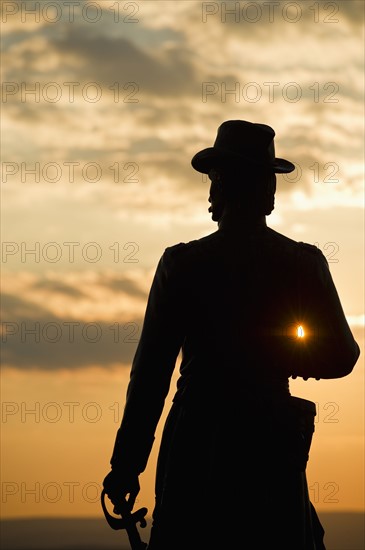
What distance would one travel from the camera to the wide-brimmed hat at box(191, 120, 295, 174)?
10.9m

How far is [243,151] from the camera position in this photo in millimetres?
10891

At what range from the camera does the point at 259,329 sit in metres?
10.5

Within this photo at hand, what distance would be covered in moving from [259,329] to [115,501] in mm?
1908

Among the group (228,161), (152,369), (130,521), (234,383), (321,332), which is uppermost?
(228,161)

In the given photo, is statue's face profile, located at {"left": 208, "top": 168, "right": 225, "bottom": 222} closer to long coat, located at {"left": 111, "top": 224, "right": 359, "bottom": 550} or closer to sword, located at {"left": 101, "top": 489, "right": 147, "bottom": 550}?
long coat, located at {"left": 111, "top": 224, "right": 359, "bottom": 550}

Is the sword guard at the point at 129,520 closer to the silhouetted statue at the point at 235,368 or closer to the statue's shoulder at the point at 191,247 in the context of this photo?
the silhouetted statue at the point at 235,368

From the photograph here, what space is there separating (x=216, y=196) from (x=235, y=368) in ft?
5.04

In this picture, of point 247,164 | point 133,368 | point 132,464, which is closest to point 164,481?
point 132,464

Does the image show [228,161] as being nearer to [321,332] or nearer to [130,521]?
[321,332]

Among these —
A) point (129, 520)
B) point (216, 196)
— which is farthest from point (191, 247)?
point (129, 520)

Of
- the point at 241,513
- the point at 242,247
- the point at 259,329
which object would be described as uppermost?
the point at 242,247

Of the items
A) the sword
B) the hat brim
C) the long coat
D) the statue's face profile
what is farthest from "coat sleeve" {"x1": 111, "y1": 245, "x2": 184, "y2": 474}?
the hat brim

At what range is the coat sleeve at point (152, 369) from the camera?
422 inches

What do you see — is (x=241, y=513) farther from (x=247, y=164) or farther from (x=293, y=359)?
(x=247, y=164)
